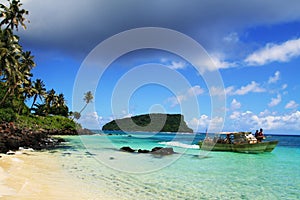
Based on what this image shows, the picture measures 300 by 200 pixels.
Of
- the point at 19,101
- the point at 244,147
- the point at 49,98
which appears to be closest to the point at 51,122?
the point at 49,98

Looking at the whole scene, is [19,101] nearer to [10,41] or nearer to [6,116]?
[6,116]

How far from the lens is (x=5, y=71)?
110 feet

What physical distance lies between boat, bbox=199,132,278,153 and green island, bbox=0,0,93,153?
65.2 ft

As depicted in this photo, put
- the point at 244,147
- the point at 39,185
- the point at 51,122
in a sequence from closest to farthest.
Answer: the point at 39,185 < the point at 244,147 < the point at 51,122

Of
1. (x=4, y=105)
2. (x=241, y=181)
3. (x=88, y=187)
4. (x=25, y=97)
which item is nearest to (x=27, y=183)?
(x=88, y=187)

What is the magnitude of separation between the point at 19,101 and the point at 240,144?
41639 millimetres

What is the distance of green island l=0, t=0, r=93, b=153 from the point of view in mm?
30967

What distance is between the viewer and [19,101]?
54.5 meters

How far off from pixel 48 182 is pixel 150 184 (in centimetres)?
455

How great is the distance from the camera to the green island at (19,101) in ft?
102

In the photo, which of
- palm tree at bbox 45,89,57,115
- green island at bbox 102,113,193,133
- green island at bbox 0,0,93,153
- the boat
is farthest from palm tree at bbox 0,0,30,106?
palm tree at bbox 45,89,57,115

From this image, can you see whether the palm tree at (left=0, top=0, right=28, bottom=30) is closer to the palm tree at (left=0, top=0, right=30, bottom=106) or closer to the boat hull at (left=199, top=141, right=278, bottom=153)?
the palm tree at (left=0, top=0, right=30, bottom=106)

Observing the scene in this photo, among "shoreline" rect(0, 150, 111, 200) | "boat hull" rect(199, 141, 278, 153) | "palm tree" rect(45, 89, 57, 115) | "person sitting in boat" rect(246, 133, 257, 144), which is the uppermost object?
"palm tree" rect(45, 89, 57, 115)

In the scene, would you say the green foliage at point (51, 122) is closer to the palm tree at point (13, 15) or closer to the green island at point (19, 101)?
the green island at point (19, 101)
